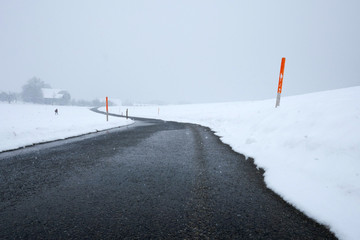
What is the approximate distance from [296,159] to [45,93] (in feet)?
311

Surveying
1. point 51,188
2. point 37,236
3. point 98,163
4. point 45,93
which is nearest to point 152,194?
point 37,236

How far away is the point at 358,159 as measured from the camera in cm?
289

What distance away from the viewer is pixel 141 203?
247cm

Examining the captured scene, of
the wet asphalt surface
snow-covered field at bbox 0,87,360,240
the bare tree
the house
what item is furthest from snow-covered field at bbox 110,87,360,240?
the house

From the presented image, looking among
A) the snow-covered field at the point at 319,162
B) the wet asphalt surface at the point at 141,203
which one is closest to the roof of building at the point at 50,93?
the snow-covered field at the point at 319,162

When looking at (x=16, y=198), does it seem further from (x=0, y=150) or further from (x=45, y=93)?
(x=45, y=93)

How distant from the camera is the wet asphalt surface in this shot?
1.90m

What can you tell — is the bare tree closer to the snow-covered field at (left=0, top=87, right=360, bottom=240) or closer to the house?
the house

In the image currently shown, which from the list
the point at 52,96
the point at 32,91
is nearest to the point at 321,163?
the point at 32,91

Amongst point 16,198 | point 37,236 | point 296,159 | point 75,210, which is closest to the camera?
point 37,236

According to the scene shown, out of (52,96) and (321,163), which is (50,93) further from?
(321,163)

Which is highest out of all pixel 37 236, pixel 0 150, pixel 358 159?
pixel 358 159

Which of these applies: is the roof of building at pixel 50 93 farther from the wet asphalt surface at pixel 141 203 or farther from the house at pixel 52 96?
the wet asphalt surface at pixel 141 203

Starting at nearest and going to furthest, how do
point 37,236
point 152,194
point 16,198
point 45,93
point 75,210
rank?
point 37,236 < point 75,210 < point 16,198 < point 152,194 < point 45,93
